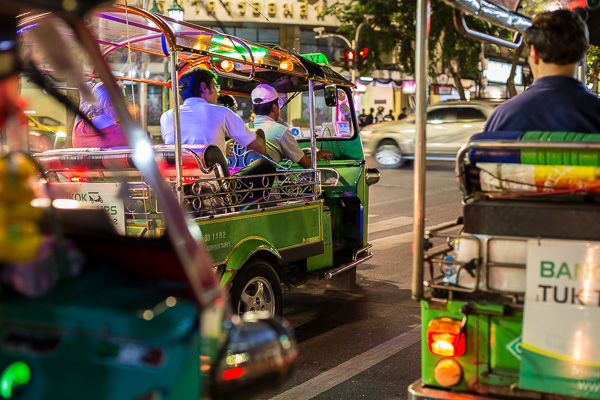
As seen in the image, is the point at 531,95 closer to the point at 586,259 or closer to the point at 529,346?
the point at 586,259

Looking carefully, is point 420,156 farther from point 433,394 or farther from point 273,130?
point 273,130

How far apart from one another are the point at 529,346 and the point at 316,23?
32.1m

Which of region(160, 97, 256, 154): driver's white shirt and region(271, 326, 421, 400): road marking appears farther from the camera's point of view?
region(160, 97, 256, 154): driver's white shirt

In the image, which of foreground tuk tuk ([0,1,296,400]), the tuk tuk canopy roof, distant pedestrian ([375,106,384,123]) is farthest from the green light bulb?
distant pedestrian ([375,106,384,123])

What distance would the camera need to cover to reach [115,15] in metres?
5.20

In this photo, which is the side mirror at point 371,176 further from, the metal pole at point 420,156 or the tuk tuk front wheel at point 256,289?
the metal pole at point 420,156

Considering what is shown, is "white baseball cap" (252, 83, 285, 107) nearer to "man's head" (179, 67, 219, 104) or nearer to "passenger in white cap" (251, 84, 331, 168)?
"passenger in white cap" (251, 84, 331, 168)

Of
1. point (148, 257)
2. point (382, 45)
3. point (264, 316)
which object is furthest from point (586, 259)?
point (382, 45)

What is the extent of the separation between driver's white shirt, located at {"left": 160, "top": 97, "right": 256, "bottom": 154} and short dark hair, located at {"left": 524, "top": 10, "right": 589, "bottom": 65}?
284 centimetres

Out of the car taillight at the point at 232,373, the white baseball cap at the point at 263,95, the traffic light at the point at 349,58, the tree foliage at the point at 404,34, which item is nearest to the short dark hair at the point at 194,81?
the white baseball cap at the point at 263,95

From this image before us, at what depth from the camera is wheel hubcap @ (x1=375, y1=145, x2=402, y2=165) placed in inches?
803

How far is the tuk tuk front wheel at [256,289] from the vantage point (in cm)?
516

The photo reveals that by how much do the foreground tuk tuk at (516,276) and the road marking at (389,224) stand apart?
25.1ft

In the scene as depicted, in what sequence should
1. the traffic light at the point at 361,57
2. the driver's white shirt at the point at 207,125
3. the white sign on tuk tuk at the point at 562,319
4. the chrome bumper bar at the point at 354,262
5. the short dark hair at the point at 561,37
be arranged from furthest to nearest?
the traffic light at the point at 361,57 → the chrome bumper bar at the point at 354,262 → the driver's white shirt at the point at 207,125 → the short dark hair at the point at 561,37 → the white sign on tuk tuk at the point at 562,319
